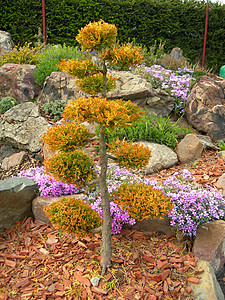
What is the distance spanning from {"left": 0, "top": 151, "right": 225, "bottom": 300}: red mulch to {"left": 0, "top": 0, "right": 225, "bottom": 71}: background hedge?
875 centimetres

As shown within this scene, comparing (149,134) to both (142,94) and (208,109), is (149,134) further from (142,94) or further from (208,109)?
(208,109)

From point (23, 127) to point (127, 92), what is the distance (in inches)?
90.0

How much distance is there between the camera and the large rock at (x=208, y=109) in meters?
6.06

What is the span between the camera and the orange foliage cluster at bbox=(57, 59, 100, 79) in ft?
7.07

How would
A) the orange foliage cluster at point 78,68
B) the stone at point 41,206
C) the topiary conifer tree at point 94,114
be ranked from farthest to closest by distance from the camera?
the stone at point 41,206 → the orange foliage cluster at point 78,68 → the topiary conifer tree at point 94,114

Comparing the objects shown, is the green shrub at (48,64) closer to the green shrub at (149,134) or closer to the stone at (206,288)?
the green shrub at (149,134)

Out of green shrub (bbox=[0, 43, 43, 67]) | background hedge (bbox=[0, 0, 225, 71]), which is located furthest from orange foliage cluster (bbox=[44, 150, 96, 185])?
background hedge (bbox=[0, 0, 225, 71])

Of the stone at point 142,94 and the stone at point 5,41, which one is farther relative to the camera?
the stone at point 5,41

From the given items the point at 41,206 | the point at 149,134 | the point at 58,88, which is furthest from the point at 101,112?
the point at 58,88

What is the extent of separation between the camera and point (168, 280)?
A: 253 centimetres

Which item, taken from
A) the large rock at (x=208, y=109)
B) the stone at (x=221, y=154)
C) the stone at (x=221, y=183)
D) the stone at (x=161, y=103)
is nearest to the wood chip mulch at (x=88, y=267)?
the stone at (x=221, y=183)

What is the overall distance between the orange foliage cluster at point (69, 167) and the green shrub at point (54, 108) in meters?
3.32

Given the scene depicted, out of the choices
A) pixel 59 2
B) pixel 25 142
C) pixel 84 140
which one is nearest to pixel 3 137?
pixel 25 142

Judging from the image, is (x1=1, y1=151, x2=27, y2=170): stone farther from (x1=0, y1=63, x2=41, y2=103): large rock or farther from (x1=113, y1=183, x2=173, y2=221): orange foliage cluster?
(x1=113, y1=183, x2=173, y2=221): orange foliage cluster
